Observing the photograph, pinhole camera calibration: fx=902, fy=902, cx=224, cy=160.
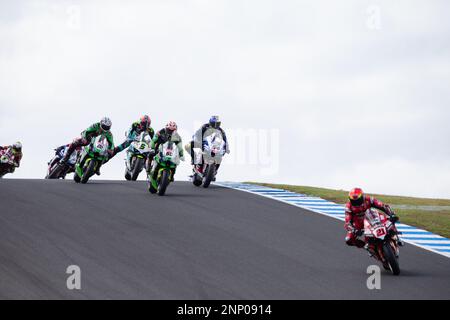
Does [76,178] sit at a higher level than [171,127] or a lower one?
lower

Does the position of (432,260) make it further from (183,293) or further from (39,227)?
(39,227)

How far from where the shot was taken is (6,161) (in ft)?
99.9

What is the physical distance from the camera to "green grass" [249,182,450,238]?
74.1 feet

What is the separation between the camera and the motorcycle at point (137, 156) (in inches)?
1075

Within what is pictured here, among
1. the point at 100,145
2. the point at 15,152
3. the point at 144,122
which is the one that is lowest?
the point at 15,152

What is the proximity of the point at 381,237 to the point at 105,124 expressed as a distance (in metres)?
11.0

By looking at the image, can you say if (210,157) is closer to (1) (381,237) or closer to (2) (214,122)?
(2) (214,122)

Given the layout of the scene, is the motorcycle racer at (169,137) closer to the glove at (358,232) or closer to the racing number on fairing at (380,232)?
the glove at (358,232)

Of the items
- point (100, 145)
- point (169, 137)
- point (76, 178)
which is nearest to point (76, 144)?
point (76, 178)

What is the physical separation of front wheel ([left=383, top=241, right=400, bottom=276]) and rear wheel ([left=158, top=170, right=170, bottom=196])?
8.18 meters

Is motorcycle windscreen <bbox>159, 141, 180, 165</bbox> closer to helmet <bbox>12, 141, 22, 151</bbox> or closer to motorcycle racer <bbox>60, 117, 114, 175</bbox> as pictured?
motorcycle racer <bbox>60, 117, 114, 175</bbox>
